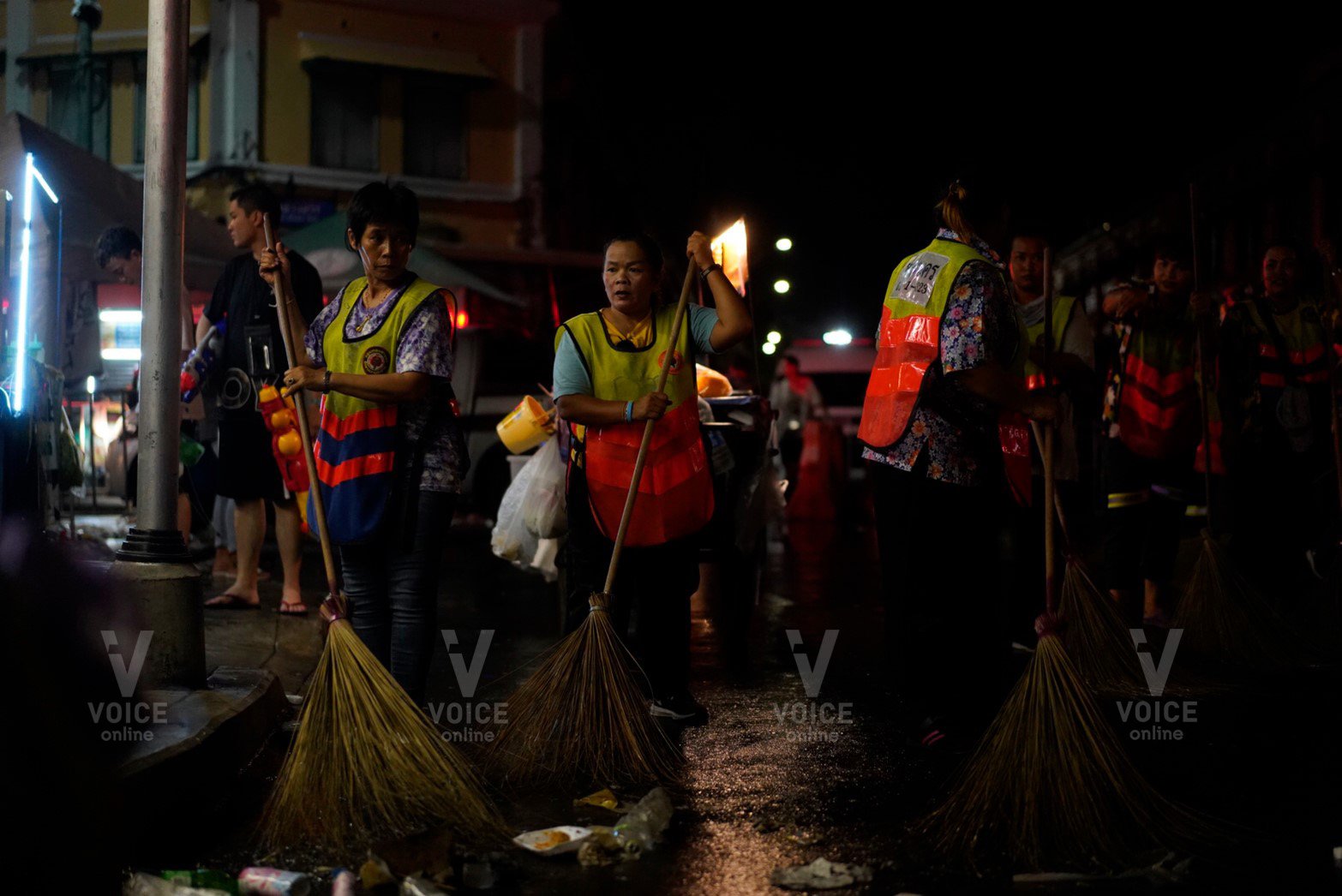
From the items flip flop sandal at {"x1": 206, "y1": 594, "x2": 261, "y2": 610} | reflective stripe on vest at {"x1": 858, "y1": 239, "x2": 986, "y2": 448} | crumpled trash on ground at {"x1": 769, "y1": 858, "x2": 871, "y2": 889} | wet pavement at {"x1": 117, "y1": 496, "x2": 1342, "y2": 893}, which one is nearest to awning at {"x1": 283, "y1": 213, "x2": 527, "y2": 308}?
flip flop sandal at {"x1": 206, "y1": 594, "x2": 261, "y2": 610}

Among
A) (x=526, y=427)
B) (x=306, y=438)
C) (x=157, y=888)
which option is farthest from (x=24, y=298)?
(x=157, y=888)

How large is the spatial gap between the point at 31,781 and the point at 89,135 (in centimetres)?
1426

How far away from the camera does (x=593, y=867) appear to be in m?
3.21

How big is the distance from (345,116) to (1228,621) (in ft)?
57.6

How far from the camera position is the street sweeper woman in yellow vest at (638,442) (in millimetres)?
4559

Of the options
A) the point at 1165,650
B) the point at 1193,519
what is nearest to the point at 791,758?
the point at 1165,650

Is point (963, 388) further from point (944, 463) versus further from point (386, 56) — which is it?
point (386, 56)

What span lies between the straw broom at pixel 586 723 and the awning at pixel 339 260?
26.4ft

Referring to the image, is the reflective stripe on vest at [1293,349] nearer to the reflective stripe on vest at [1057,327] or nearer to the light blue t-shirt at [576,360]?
the reflective stripe on vest at [1057,327]

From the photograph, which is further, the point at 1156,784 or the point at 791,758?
the point at 791,758

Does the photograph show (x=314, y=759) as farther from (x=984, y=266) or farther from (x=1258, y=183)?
(x=1258, y=183)

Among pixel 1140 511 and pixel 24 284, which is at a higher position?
pixel 24 284

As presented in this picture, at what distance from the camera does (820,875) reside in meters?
3.06

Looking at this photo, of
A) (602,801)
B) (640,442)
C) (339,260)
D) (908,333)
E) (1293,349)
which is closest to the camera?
(602,801)
